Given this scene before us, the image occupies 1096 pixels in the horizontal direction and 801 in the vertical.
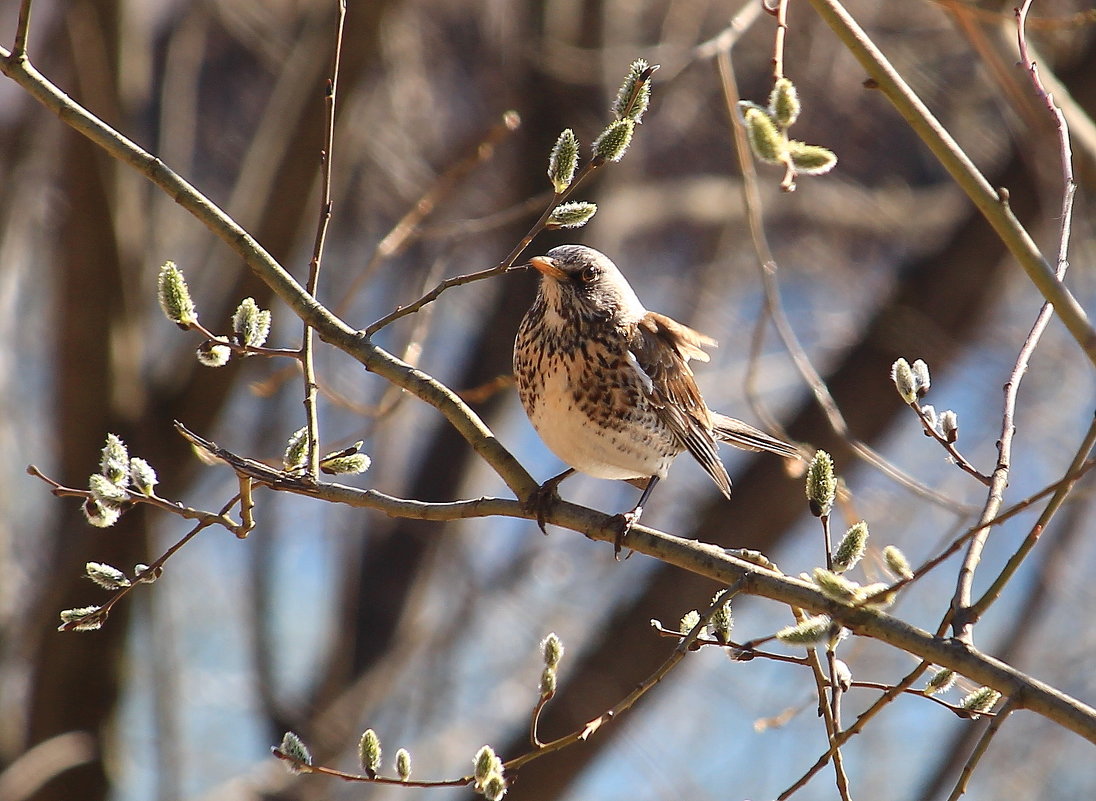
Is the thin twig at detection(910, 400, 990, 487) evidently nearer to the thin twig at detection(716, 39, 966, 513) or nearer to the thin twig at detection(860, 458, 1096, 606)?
the thin twig at detection(860, 458, 1096, 606)

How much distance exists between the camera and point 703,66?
7348 mm

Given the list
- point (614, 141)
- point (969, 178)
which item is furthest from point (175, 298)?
point (969, 178)

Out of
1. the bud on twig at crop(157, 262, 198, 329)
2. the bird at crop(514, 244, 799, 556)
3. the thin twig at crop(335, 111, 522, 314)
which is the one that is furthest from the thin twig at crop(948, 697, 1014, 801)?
the thin twig at crop(335, 111, 522, 314)

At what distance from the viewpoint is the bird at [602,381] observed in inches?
145

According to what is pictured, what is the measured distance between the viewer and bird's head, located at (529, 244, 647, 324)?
3781 mm

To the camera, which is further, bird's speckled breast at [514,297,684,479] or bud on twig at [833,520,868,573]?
bird's speckled breast at [514,297,684,479]

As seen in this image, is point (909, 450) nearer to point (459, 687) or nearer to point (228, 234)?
point (459, 687)

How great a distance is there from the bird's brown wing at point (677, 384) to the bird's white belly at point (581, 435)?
12 centimetres

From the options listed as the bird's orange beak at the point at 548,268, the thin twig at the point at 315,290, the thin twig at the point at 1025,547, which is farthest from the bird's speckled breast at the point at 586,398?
the thin twig at the point at 1025,547

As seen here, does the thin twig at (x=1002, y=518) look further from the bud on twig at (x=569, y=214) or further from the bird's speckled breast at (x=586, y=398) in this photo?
the bird's speckled breast at (x=586, y=398)

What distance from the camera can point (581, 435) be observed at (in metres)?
3.67

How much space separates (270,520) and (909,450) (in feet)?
15.6

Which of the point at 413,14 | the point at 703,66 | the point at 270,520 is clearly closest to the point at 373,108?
the point at 413,14

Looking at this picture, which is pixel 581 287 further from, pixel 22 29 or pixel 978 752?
pixel 978 752
